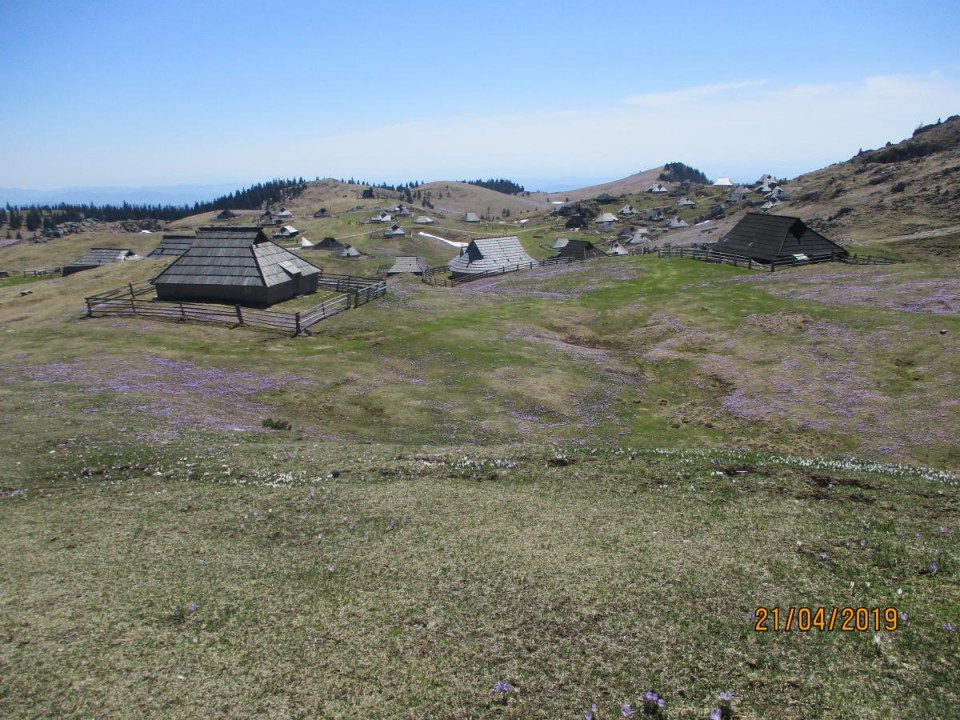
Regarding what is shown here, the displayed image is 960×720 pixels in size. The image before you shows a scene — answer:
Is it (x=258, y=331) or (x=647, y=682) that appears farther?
(x=258, y=331)

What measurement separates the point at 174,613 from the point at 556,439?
17.8 metres

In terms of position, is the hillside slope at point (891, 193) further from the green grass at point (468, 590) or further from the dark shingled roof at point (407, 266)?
the green grass at point (468, 590)

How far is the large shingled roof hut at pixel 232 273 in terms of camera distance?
5188 cm

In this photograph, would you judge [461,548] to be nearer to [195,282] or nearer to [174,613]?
[174,613]

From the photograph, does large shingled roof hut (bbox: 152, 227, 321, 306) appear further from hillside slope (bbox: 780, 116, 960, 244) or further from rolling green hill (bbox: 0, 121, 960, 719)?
hillside slope (bbox: 780, 116, 960, 244)

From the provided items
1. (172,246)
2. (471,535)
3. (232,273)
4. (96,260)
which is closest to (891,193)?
(232,273)

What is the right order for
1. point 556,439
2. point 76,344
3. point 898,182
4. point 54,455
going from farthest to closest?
point 898,182
point 76,344
point 556,439
point 54,455

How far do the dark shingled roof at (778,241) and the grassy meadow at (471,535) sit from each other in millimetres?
30508

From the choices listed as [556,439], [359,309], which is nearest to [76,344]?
[359,309]

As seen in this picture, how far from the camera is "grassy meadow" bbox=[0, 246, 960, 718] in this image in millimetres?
9586

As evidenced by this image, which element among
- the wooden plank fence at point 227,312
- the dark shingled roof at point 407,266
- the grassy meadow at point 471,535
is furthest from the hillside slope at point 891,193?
the wooden plank fence at point 227,312

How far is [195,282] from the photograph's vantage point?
52.2m

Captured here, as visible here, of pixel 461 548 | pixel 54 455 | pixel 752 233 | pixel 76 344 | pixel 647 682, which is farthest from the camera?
pixel 752 233
